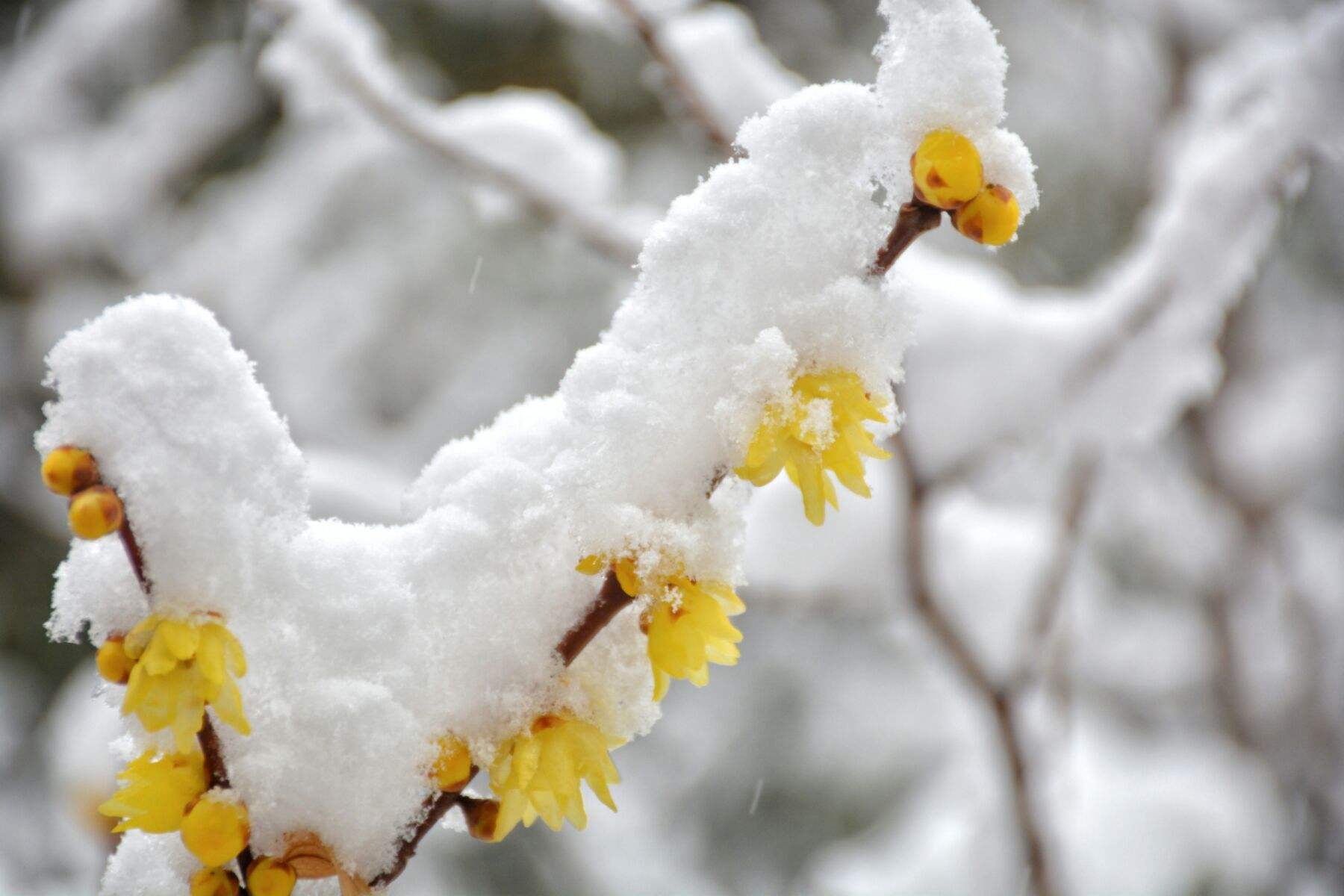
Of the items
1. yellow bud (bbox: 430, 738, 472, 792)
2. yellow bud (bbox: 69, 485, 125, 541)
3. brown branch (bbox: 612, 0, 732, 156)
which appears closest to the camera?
yellow bud (bbox: 69, 485, 125, 541)

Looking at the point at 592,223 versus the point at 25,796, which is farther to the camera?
the point at 25,796

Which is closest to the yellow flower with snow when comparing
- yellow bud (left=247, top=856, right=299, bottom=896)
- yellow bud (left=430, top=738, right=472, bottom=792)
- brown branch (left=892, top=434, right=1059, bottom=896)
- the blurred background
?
yellow bud (left=430, top=738, right=472, bottom=792)

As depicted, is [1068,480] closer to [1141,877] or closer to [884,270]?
[884,270]

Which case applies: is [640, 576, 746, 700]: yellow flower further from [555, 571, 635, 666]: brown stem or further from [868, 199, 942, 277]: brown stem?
[868, 199, 942, 277]: brown stem

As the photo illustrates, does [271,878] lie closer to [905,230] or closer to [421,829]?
[421,829]

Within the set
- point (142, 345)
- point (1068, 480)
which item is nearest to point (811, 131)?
point (142, 345)

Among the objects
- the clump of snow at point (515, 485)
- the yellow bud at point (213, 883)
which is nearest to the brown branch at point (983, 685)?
the clump of snow at point (515, 485)
